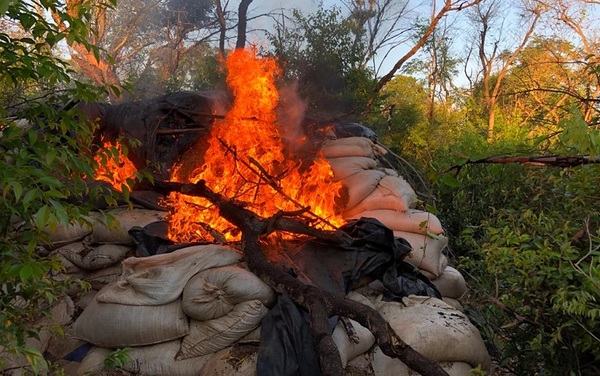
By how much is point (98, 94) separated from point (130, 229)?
2.72m

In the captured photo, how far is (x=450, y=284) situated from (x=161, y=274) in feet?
8.81

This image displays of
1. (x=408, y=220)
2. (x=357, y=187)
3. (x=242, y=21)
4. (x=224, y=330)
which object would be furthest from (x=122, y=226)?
(x=242, y=21)

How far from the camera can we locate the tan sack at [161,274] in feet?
12.3

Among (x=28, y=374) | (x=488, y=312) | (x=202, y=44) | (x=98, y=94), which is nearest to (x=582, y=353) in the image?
(x=488, y=312)

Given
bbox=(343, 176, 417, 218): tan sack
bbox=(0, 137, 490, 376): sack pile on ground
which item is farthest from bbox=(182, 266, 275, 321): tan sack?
bbox=(343, 176, 417, 218): tan sack

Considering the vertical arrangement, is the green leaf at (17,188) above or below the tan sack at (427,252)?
above

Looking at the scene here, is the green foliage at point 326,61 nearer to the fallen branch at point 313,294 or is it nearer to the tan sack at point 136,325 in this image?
the fallen branch at point 313,294

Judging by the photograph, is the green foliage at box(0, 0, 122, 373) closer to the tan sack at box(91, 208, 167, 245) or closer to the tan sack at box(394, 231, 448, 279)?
the tan sack at box(91, 208, 167, 245)

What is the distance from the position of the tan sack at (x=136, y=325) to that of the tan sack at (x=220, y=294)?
117mm

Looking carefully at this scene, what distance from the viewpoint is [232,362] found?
3.39 meters

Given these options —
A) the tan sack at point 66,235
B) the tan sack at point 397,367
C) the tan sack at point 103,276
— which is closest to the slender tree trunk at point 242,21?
the tan sack at point 66,235

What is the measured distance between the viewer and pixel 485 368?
3762mm

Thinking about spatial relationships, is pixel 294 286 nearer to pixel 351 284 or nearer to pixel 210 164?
pixel 351 284

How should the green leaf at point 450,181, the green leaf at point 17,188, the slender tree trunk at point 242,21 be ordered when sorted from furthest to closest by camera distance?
the slender tree trunk at point 242,21, the green leaf at point 450,181, the green leaf at point 17,188
